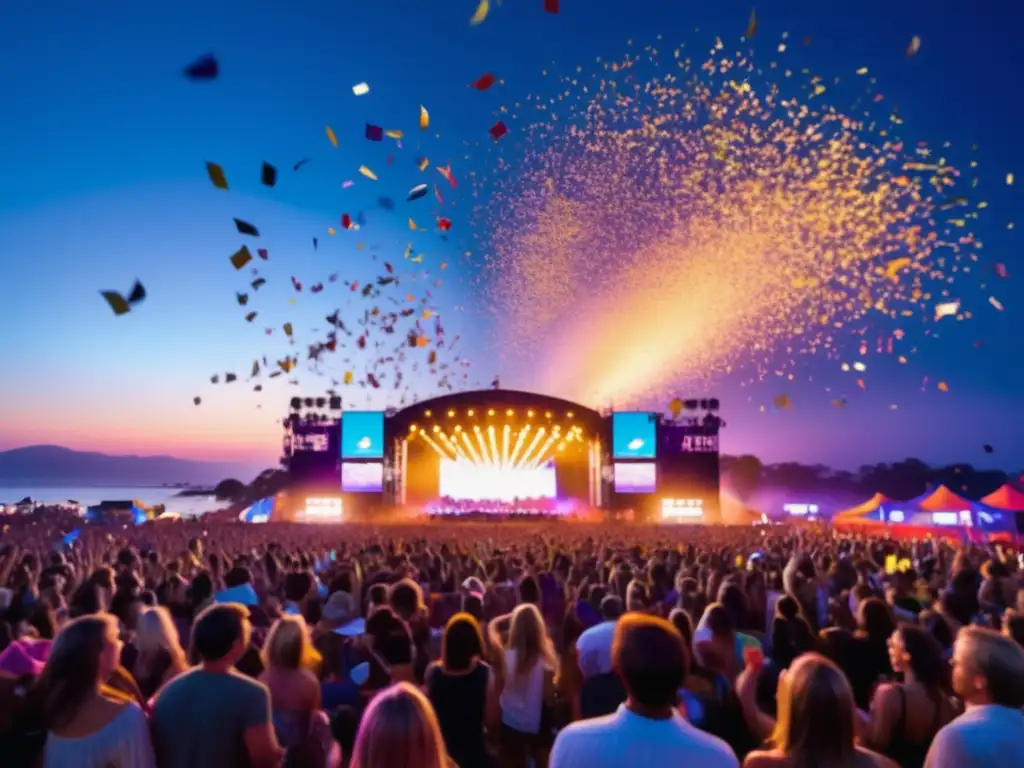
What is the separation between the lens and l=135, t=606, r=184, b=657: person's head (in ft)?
13.6

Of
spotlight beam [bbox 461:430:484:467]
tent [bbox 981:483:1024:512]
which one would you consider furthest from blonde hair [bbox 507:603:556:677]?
spotlight beam [bbox 461:430:484:467]

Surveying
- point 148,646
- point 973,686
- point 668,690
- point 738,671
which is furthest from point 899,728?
point 148,646

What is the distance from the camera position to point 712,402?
138ft

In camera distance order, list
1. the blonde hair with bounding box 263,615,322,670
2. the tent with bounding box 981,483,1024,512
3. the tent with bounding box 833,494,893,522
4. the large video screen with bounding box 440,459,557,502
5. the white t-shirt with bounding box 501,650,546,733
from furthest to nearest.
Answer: the large video screen with bounding box 440,459,557,502
the tent with bounding box 833,494,893,522
the tent with bounding box 981,483,1024,512
the white t-shirt with bounding box 501,650,546,733
the blonde hair with bounding box 263,615,322,670

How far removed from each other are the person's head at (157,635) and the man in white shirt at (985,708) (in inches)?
140

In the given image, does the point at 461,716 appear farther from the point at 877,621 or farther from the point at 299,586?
the point at 299,586

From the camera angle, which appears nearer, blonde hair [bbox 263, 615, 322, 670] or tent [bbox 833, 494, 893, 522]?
blonde hair [bbox 263, 615, 322, 670]

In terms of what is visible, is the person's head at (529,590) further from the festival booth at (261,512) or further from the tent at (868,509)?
the festival booth at (261,512)

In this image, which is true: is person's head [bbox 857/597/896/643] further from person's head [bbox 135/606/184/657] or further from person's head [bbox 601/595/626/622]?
person's head [bbox 135/606/184/657]

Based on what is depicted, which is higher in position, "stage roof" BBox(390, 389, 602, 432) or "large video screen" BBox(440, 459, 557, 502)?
"stage roof" BBox(390, 389, 602, 432)

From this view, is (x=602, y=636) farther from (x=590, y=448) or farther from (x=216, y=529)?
(x=590, y=448)

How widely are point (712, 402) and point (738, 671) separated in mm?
38250

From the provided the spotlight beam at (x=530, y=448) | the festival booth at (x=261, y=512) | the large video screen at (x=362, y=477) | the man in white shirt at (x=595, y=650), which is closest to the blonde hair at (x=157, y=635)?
the man in white shirt at (x=595, y=650)

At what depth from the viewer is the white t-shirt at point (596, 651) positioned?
456 cm
